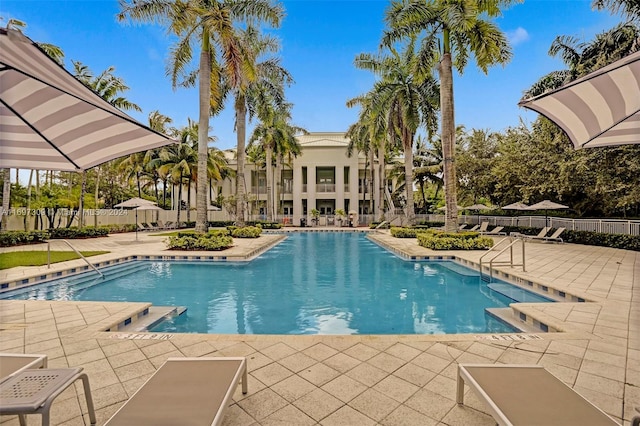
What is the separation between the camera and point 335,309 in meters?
6.27

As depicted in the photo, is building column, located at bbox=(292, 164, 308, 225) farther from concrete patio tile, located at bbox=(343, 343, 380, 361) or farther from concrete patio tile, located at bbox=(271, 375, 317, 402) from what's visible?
concrete patio tile, located at bbox=(271, 375, 317, 402)

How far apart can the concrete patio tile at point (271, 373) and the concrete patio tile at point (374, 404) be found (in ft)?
2.49

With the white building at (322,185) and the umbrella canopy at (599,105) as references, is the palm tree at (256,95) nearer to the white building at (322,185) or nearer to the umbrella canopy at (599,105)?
the white building at (322,185)

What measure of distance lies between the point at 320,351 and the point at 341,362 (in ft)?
1.14

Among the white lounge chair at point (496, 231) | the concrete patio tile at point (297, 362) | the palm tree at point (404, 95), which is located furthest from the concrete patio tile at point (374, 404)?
the white lounge chair at point (496, 231)

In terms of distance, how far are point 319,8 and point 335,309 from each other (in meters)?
15.8

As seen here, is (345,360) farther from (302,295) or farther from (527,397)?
(302,295)

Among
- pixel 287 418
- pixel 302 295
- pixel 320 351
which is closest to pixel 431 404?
pixel 287 418

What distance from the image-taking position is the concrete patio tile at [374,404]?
2414mm

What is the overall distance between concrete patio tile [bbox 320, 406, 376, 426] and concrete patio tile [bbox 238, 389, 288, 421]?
0.41 meters

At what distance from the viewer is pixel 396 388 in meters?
2.76

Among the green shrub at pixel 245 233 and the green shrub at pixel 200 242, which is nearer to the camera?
the green shrub at pixel 200 242

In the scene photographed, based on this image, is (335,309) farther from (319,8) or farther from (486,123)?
(486,123)

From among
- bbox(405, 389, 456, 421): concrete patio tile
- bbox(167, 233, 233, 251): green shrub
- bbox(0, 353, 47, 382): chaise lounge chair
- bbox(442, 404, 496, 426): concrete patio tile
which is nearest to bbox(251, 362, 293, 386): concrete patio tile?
bbox(405, 389, 456, 421): concrete patio tile
